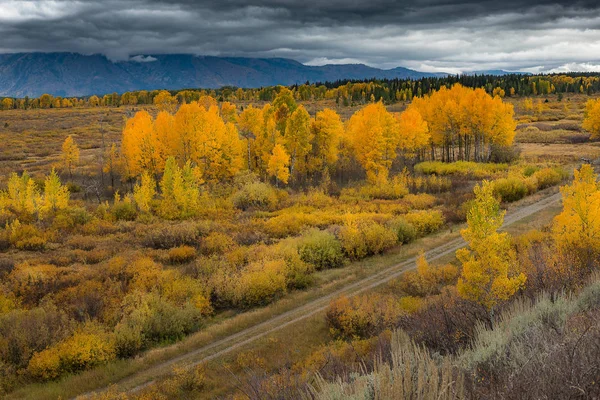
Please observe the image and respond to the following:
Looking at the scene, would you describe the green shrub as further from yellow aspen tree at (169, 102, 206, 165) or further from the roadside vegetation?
yellow aspen tree at (169, 102, 206, 165)

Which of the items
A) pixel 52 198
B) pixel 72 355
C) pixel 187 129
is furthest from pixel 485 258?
pixel 187 129

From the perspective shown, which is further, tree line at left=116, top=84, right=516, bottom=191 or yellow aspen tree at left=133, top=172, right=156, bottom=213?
tree line at left=116, top=84, right=516, bottom=191

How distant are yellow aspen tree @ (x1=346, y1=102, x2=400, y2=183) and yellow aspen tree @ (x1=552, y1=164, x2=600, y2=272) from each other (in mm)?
27403

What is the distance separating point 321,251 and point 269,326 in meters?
7.72

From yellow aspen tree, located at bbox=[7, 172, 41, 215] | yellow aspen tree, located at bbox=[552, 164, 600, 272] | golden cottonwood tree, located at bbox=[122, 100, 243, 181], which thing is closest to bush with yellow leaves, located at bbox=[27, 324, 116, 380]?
yellow aspen tree, located at bbox=[552, 164, 600, 272]

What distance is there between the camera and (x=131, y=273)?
71.5ft

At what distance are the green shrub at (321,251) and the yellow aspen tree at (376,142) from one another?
19812mm

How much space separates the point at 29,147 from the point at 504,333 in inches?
3173

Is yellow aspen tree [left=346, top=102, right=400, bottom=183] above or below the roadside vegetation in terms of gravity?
above

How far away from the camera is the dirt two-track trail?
14.2 metres

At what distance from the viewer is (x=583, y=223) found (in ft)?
52.3

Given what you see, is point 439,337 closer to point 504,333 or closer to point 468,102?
point 504,333

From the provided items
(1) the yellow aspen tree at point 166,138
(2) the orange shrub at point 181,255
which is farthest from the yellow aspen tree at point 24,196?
(2) the orange shrub at point 181,255

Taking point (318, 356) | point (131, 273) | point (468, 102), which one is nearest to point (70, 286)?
point (131, 273)
